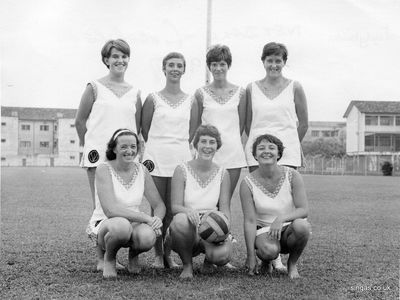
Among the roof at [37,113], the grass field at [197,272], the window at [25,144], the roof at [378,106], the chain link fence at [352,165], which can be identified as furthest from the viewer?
the roof at [37,113]

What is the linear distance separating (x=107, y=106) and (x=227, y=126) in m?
1.26

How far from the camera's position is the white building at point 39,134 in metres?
90.6

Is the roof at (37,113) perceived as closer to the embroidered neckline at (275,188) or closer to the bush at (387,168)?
the bush at (387,168)

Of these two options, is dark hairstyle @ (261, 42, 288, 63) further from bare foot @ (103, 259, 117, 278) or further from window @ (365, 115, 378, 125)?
window @ (365, 115, 378, 125)

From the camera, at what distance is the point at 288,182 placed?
5598mm

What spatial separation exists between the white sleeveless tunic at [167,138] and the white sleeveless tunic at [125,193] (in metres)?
0.33

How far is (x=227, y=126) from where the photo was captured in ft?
19.3

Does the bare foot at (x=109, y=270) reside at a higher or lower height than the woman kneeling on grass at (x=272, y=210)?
lower

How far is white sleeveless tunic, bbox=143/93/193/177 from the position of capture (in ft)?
19.2

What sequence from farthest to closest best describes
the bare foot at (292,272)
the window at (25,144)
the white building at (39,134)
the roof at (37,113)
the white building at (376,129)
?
the roof at (37,113), the window at (25,144), the white building at (39,134), the white building at (376,129), the bare foot at (292,272)

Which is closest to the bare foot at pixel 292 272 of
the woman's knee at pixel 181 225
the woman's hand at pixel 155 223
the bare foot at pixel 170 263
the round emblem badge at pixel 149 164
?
the woman's knee at pixel 181 225

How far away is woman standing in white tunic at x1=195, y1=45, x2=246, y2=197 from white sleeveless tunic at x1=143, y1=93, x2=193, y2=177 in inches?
9.5

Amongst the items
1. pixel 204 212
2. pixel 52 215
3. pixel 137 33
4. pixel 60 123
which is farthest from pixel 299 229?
pixel 60 123

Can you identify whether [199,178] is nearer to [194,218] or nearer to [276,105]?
[194,218]
